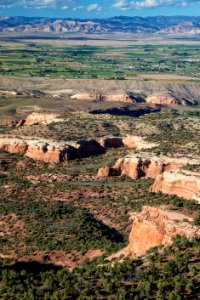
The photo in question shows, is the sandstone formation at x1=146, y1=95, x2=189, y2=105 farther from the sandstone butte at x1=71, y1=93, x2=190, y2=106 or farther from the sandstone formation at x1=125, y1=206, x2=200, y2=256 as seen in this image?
the sandstone formation at x1=125, y1=206, x2=200, y2=256

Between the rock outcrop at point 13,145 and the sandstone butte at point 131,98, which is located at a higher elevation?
the rock outcrop at point 13,145

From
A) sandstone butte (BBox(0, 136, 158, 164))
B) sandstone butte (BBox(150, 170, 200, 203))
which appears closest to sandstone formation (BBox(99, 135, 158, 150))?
sandstone butte (BBox(0, 136, 158, 164))

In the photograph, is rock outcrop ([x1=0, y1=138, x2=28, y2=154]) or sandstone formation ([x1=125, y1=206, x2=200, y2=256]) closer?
sandstone formation ([x1=125, y1=206, x2=200, y2=256])

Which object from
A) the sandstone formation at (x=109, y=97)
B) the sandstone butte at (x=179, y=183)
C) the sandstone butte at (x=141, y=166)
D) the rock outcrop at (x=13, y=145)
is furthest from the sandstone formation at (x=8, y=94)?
the sandstone butte at (x=179, y=183)

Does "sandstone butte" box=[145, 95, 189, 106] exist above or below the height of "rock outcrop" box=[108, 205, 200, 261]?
below

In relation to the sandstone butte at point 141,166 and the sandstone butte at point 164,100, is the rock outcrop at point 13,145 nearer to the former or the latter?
the sandstone butte at point 141,166
